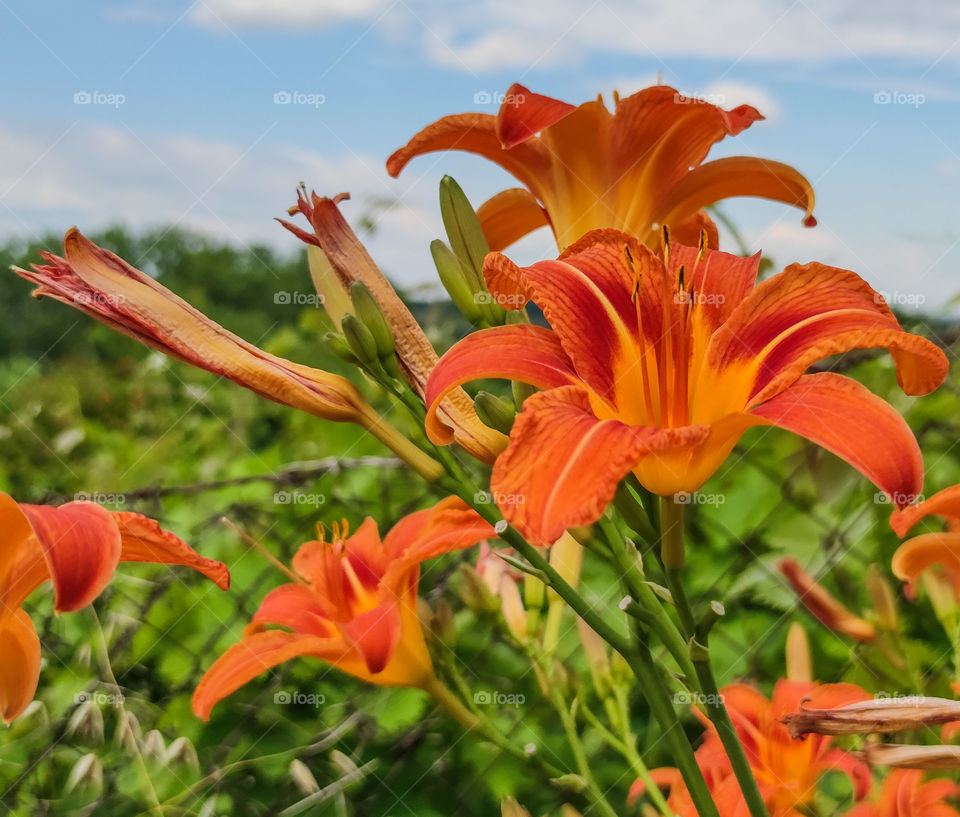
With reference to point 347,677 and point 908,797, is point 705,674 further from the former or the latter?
point 347,677

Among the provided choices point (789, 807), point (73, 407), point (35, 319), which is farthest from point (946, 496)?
point (35, 319)

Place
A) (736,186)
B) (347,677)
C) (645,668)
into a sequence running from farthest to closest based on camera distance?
(347,677)
(736,186)
(645,668)

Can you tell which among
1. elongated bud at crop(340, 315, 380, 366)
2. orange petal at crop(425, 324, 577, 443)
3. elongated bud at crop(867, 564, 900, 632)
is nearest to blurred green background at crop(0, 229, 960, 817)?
elongated bud at crop(867, 564, 900, 632)

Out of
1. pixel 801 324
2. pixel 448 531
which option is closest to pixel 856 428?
pixel 801 324

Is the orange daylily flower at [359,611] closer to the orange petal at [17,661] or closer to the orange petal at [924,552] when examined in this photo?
the orange petal at [17,661]

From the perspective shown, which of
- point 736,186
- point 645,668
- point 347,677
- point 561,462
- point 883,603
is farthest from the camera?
point 347,677

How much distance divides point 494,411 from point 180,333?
16 cm

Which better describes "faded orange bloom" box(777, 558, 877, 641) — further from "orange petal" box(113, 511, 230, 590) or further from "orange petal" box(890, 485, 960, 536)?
"orange petal" box(113, 511, 230, 590)

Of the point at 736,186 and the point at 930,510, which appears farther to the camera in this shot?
the point at 736,186

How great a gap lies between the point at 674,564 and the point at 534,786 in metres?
0.49

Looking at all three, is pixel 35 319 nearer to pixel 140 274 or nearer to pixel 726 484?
pixel 726 484

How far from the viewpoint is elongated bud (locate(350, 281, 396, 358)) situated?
0.48 metres

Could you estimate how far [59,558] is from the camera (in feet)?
1.32

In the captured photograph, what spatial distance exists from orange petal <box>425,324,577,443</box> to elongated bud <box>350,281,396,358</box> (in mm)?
92
